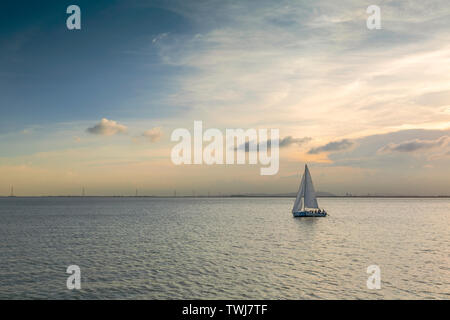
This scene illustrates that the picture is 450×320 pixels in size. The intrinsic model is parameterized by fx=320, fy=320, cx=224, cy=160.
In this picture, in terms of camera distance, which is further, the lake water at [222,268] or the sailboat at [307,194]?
the sailboat at [307,194]

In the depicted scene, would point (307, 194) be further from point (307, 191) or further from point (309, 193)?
point (307, 191)

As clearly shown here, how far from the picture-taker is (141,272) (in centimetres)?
3797

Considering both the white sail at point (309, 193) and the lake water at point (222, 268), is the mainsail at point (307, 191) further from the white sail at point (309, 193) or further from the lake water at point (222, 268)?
the lake water at point (222, 268)

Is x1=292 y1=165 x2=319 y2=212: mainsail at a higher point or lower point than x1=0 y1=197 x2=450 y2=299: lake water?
higher

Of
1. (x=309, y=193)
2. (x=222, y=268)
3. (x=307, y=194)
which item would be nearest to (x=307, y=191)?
(x=309, y=193)

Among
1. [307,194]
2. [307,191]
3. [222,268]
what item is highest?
[307,191]

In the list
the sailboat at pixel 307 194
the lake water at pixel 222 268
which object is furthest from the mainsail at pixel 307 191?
the lake water at pixel 222 268

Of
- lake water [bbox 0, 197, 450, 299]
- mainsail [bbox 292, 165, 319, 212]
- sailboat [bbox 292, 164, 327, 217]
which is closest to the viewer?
lake water [bbox 0, 197, 450, 299]

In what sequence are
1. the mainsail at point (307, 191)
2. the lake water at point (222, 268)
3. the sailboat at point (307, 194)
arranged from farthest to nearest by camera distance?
the sailboat at point (307, 194) → the mainsail at point (307, 191) → the lake water at point (222, 268)

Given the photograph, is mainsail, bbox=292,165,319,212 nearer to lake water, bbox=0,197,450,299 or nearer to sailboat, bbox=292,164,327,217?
sailboat, bbox=292,164,327,217

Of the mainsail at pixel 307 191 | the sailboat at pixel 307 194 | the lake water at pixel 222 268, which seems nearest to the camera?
the lake water at pixel 222 268

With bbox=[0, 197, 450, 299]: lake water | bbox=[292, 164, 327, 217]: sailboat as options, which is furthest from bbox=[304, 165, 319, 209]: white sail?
bbox=[0, 197, 450, 299]: lake water
